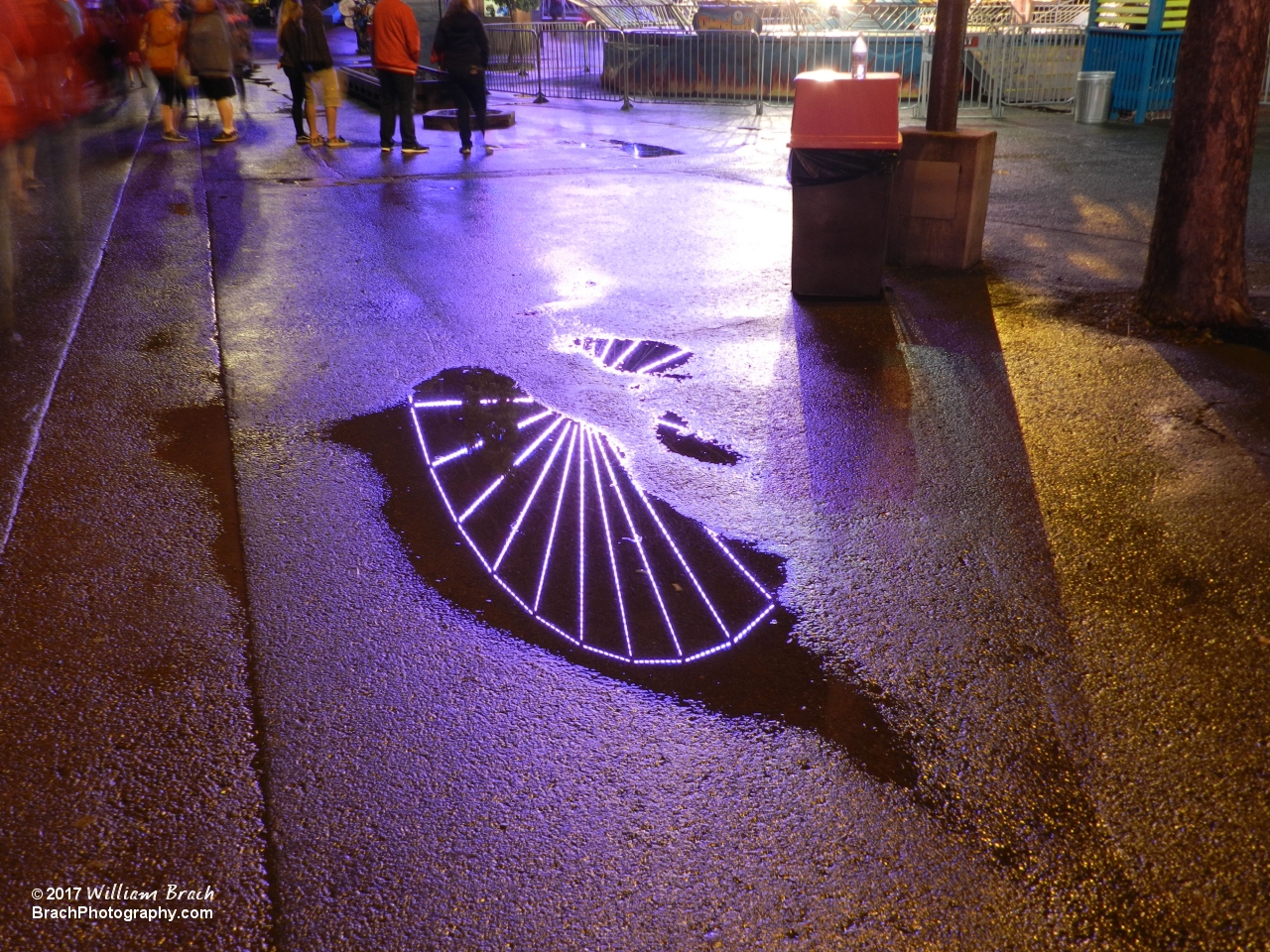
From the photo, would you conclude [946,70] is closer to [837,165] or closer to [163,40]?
[837,165]

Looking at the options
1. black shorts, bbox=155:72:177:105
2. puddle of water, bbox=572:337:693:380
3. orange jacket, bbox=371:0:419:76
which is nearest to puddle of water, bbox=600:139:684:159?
orange jacket, bbox=371:0:419:76

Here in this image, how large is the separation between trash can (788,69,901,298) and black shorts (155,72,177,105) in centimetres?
1174

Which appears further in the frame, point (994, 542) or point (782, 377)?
point (782, 377)

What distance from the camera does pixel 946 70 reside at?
312 inches

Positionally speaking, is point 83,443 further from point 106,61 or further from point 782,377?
point 106,61

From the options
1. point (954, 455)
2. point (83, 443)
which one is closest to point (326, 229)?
point (83, 443)

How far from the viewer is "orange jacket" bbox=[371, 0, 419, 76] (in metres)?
13.1

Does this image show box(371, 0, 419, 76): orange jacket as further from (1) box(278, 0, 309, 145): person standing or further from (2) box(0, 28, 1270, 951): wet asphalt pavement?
(2) box(0, 28, 1270, 951): wet asphalt pavement

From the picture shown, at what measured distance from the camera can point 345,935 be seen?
247 cm

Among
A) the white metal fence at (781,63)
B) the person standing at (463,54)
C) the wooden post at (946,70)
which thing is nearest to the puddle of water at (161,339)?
the wooden post at (946,70)

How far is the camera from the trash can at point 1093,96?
52.5 ft

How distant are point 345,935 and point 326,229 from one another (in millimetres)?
8450

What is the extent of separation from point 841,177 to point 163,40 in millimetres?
11832

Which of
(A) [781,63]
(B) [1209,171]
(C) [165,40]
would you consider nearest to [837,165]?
(B) [1209,171]
